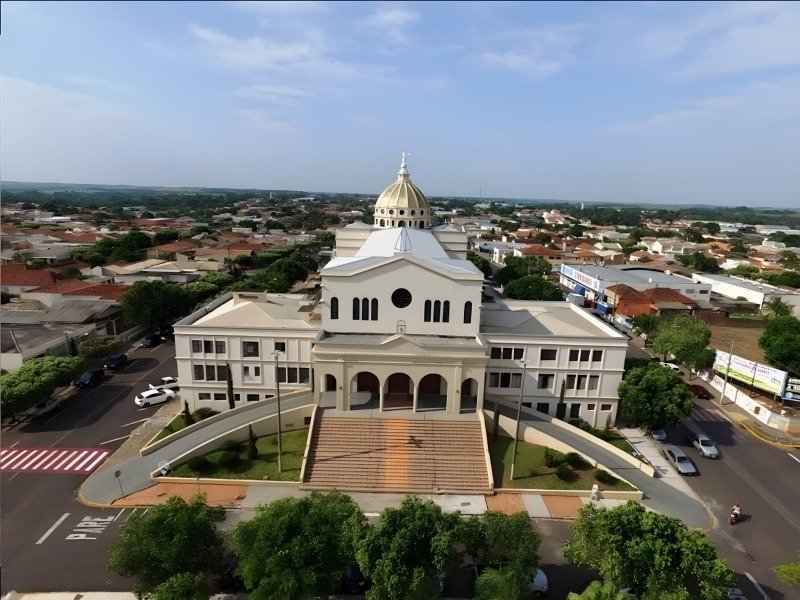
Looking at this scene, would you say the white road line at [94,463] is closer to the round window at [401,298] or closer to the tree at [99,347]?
the tree at [99,347]

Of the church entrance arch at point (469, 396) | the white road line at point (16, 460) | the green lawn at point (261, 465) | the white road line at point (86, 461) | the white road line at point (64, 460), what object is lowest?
the white road line at point (86, 461)

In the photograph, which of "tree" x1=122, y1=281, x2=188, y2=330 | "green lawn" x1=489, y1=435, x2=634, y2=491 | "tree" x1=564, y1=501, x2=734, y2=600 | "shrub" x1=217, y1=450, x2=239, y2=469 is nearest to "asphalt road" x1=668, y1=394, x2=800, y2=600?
"green lawn" x1=489, y1=435, x2=634, y2=491

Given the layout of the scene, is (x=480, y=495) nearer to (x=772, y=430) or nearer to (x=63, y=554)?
(x=63, y=554)

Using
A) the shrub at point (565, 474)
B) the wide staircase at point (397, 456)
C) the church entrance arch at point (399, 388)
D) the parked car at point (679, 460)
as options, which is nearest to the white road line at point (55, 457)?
the wide staircase at point (397, 456)

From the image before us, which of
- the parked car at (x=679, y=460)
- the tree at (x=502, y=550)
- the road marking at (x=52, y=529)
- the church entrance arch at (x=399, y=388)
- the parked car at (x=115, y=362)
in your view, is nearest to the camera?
the tree at (x=502, y=550)

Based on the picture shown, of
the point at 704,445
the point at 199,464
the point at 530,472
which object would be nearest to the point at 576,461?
the point at 530,472

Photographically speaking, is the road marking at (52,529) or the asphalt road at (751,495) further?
the asphalt road at (751,495)

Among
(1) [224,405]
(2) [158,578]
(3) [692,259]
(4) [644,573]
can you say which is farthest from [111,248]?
(3) [692,259]
